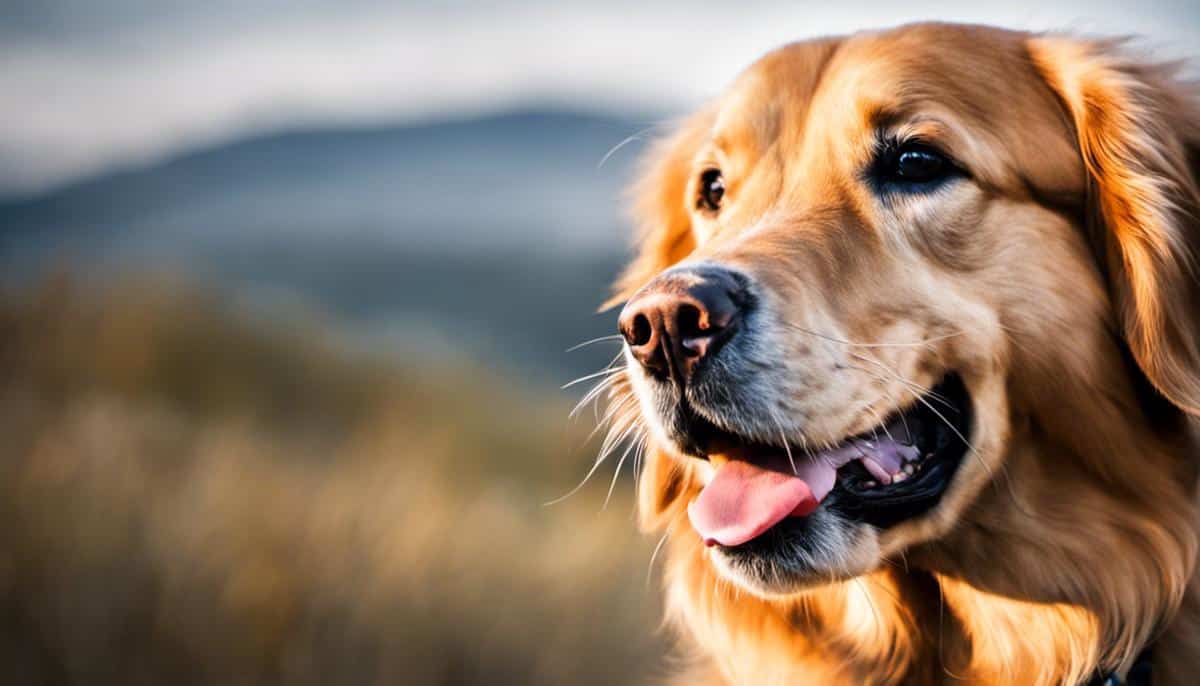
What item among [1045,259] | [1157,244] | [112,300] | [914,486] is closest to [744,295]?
[914,486]

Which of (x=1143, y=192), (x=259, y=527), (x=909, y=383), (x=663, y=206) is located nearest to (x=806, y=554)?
(x=909, y=383)

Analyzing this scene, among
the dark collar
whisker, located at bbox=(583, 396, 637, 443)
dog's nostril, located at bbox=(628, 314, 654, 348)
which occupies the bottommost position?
the dark collar

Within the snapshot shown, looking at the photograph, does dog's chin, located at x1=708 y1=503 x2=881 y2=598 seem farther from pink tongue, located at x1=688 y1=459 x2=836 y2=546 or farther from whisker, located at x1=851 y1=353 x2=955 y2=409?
whisker, located at x1=851 y1=353 x2=955 y2=409

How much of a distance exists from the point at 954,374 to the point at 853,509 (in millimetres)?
411

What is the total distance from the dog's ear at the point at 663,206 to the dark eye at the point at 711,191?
0.32 ft

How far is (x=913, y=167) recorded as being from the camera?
8.32ft

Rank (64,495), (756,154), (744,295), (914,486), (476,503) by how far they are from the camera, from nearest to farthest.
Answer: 1. (744,295)
2. (914,486)
3. (756,154)
4. (64,495)
5. (476,503)

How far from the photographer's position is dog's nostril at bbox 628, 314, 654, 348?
212cm

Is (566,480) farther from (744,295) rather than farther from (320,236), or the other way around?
Result: (744,295)

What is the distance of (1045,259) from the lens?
244cm

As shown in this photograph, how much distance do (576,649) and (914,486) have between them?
9.15 feet

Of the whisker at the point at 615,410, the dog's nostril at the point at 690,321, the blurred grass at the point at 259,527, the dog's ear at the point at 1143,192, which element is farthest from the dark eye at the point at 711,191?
the blurred grass at the point at 259,527

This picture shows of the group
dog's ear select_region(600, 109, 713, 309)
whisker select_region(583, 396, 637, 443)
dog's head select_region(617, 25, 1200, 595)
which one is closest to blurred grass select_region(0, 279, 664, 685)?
dog's ear select_region(600, 109, 713, 309)

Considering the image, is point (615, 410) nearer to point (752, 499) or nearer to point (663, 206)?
point (752, 499)
